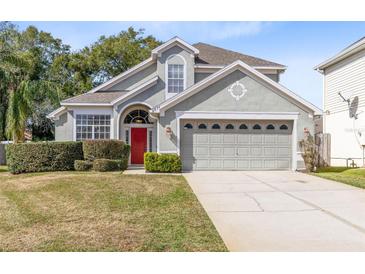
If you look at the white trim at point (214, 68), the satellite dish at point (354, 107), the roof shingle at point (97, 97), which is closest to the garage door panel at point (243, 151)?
the white trim at point (214, 68)

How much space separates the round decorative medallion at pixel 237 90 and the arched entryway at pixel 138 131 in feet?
17.4

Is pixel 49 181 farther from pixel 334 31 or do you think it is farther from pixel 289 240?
pixel 334 31

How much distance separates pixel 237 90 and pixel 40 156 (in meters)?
9.67

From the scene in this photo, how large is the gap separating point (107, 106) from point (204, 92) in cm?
574

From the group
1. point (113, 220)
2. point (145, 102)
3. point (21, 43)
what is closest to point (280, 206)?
point (113, 220)

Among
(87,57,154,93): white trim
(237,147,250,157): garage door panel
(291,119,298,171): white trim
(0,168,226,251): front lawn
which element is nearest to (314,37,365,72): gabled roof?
(291,119,298,171): white trim

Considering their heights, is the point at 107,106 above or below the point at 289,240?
above

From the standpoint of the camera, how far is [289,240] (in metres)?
5.47

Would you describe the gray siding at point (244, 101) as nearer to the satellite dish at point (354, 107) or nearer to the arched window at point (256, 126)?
the arched window at point (256, 126)

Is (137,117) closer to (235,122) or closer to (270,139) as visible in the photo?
(235,122)

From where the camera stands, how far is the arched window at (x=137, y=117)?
1925 cm

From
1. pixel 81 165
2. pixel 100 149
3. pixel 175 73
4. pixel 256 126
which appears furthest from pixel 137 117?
pixel 256 126

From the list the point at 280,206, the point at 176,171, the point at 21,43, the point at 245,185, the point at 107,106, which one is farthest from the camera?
the point at 21,43

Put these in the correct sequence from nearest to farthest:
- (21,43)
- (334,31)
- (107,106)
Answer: (334,31) < (107,106) < (21,43)
